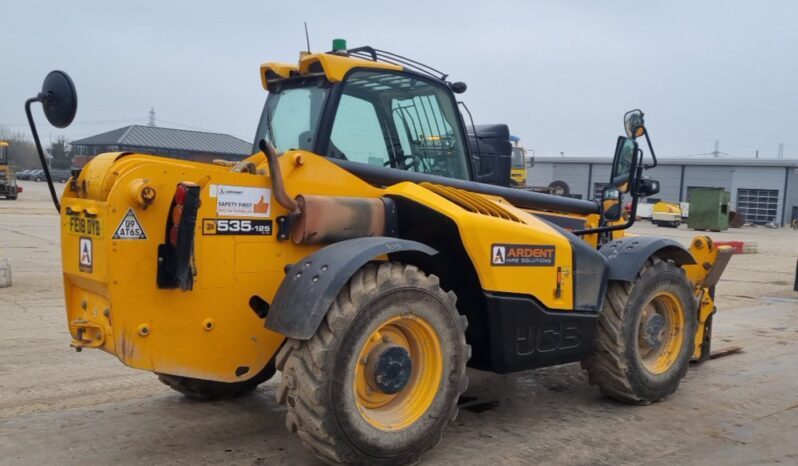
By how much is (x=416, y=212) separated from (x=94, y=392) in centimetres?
288

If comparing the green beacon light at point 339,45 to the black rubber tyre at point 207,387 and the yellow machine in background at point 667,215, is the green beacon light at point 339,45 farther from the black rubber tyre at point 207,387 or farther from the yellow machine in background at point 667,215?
the yellow machine in background at point 667,215

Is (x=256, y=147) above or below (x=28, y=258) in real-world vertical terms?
above

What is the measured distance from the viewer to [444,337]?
418 centimetres

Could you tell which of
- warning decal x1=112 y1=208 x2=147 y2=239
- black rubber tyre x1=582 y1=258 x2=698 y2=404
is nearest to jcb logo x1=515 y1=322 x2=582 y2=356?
black rubber tyre x1=582 y1=258 x2=698 y2=404

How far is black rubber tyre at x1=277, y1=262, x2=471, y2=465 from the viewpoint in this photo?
370 centimetres

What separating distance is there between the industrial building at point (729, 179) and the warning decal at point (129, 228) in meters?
51.8

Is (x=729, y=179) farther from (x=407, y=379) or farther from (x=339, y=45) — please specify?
(x=407, y=379)

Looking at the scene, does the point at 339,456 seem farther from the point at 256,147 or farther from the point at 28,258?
the point at 28,258

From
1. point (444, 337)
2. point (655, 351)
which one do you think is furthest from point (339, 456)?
point (655, 351)

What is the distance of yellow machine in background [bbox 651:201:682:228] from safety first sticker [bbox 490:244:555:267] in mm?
40555

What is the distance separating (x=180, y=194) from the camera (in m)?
3.70

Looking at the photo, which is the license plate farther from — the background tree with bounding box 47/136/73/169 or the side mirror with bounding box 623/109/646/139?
the background tree with bounding box 47/136/73/169

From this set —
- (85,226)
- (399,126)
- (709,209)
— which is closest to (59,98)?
(85,226)

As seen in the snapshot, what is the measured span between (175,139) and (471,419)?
3502cm
